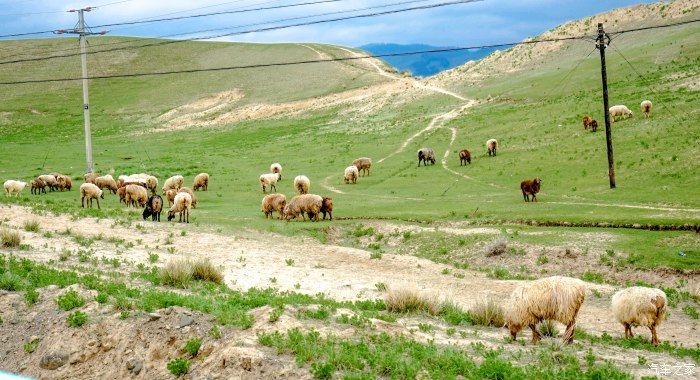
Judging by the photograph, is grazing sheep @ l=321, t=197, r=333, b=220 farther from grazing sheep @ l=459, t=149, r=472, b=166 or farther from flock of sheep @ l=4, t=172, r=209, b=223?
grazing sheep @ l=459, t=149, r=472, b=166

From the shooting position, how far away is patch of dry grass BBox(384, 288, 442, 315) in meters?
15.7

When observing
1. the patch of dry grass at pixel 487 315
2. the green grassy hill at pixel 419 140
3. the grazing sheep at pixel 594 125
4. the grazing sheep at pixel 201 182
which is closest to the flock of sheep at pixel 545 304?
the patch of dry grass at pixel 487 315

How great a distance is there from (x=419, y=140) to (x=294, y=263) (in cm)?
4071

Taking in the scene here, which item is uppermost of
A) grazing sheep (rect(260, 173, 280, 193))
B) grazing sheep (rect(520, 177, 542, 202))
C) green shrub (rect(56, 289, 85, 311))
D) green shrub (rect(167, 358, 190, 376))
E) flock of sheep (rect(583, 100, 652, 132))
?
flock of sheep (rect(583, 100, 652, 132))

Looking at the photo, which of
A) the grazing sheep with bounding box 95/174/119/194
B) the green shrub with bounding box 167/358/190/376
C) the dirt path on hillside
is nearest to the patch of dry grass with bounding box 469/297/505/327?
the dirt path on hillside

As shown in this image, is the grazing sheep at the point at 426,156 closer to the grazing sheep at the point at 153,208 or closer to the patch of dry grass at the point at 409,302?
the grazing sheep at the point at 153,208

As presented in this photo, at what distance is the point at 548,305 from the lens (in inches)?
538

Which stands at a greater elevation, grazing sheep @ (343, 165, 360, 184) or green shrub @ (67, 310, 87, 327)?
grazing sheep @ (343, 165, 360, 184)

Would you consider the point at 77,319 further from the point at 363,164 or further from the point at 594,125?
the point at 594,125

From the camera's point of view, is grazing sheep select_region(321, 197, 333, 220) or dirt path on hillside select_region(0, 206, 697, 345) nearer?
dirt path on hillside select_region(0, 206, 697, 345)

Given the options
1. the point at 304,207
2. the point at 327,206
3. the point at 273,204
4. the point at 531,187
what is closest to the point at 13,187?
the point at 273,204

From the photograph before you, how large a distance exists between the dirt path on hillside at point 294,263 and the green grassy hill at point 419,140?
14.6ft

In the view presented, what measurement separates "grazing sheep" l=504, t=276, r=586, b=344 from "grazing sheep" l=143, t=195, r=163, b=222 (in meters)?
22.5

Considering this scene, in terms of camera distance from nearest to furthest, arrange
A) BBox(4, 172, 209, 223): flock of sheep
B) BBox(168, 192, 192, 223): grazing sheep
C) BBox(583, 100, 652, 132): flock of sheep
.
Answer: BBox(168, 192, 192, 223): grazing sheep
BBox(4, 172, 209, 223): flock of sheep
BBox(583, 100, 652, 132): flock of sheep
